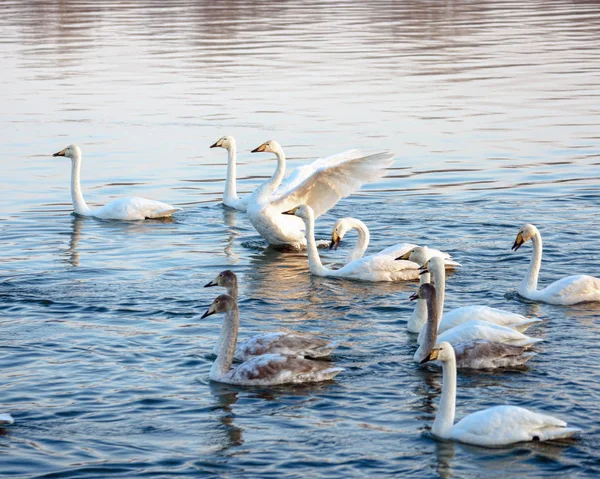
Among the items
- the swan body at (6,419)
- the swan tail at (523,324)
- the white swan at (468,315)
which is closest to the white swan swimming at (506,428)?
the white swan at (468,315)

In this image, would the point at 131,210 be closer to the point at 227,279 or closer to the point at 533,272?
the point at 227,279

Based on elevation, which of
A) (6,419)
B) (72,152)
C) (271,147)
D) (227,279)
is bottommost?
(6,419)

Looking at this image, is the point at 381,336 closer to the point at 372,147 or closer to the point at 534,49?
the point at 372,147

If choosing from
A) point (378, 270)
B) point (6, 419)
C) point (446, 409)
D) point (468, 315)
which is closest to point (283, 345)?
point (468, 315)

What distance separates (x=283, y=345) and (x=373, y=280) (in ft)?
11.0

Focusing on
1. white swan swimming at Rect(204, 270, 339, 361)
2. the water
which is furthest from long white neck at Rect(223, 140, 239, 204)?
white swan swimming at Rect(204, 270, 339, 361)

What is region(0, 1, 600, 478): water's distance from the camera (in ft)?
30.1

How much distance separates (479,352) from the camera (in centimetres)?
1060

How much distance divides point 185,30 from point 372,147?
24569 millimetres

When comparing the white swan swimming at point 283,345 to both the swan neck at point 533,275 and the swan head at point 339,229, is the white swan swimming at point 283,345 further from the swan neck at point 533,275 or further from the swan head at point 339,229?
the swan head at point 339,229

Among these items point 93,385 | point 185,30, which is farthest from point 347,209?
point 185,30

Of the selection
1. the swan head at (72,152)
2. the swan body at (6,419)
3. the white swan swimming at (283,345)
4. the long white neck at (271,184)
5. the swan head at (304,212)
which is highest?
the swan head at (72,152)

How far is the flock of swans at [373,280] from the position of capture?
9.04m

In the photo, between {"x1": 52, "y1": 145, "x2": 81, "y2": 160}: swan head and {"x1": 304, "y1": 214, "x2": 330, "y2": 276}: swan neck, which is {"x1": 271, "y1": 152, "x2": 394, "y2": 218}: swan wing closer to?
{"x1": 304, "y1": 214, "x2": 330, "y2": 276}: swan neck
